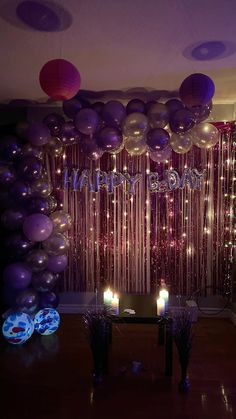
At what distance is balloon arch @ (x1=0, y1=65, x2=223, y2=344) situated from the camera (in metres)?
3.22

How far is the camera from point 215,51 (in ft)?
8.80

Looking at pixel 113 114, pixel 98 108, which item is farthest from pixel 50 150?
pixel 113 114

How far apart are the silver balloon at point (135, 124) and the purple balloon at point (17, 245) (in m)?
1.42

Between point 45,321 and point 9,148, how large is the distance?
1.73m

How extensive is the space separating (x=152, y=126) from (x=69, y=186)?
1332 millimetres

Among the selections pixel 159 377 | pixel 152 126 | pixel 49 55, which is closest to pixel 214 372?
pixel 159 377

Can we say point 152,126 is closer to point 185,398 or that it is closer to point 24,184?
point 24,184

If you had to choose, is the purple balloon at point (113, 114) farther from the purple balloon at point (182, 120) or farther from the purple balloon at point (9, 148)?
the purple balloon at point (9, 148)

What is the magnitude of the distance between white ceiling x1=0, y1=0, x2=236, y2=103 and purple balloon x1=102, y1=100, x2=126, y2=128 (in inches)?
10.6

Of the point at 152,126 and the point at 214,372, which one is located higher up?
the point at 152,126

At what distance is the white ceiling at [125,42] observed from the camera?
2154 millimetres

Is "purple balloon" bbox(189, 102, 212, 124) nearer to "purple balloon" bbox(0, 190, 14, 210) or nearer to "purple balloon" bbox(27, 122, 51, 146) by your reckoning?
"purple balloon" bbox(27, 122, 51, 146)

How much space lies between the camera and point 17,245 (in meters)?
3.34

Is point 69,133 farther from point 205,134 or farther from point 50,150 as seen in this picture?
point 205,134
